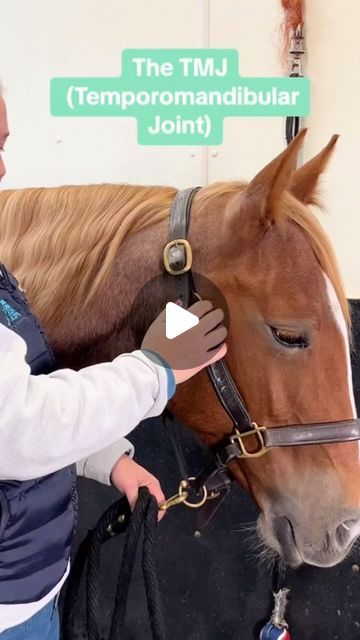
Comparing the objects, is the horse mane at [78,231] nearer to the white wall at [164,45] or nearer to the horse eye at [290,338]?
the horse eye at [290,338]

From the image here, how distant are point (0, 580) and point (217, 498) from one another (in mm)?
335

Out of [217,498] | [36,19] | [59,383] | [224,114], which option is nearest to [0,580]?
[59,383]

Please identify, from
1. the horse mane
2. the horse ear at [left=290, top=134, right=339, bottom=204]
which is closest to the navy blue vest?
the horse mane

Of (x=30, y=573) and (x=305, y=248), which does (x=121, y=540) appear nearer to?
(x=30, y=573)

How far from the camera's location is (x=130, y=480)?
0.57 meters

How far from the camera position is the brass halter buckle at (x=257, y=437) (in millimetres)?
557

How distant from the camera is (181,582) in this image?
957 mm

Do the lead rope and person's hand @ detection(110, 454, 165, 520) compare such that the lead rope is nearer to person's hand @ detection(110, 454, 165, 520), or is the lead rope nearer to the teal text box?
person's hand @ detection(110, 454, 165, 520)

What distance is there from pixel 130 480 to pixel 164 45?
0.67 meters

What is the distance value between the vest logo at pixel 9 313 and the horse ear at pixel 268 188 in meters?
0.23

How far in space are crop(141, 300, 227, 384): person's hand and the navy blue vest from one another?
0.32 ft

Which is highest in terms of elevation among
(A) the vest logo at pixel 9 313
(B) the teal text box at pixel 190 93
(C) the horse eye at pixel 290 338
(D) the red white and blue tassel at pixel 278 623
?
(B) the teal text box at pixel 190 93

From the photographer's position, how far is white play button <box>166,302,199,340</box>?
483mm

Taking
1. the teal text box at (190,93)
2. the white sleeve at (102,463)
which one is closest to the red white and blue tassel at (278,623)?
the white sleeve at (102,463)
